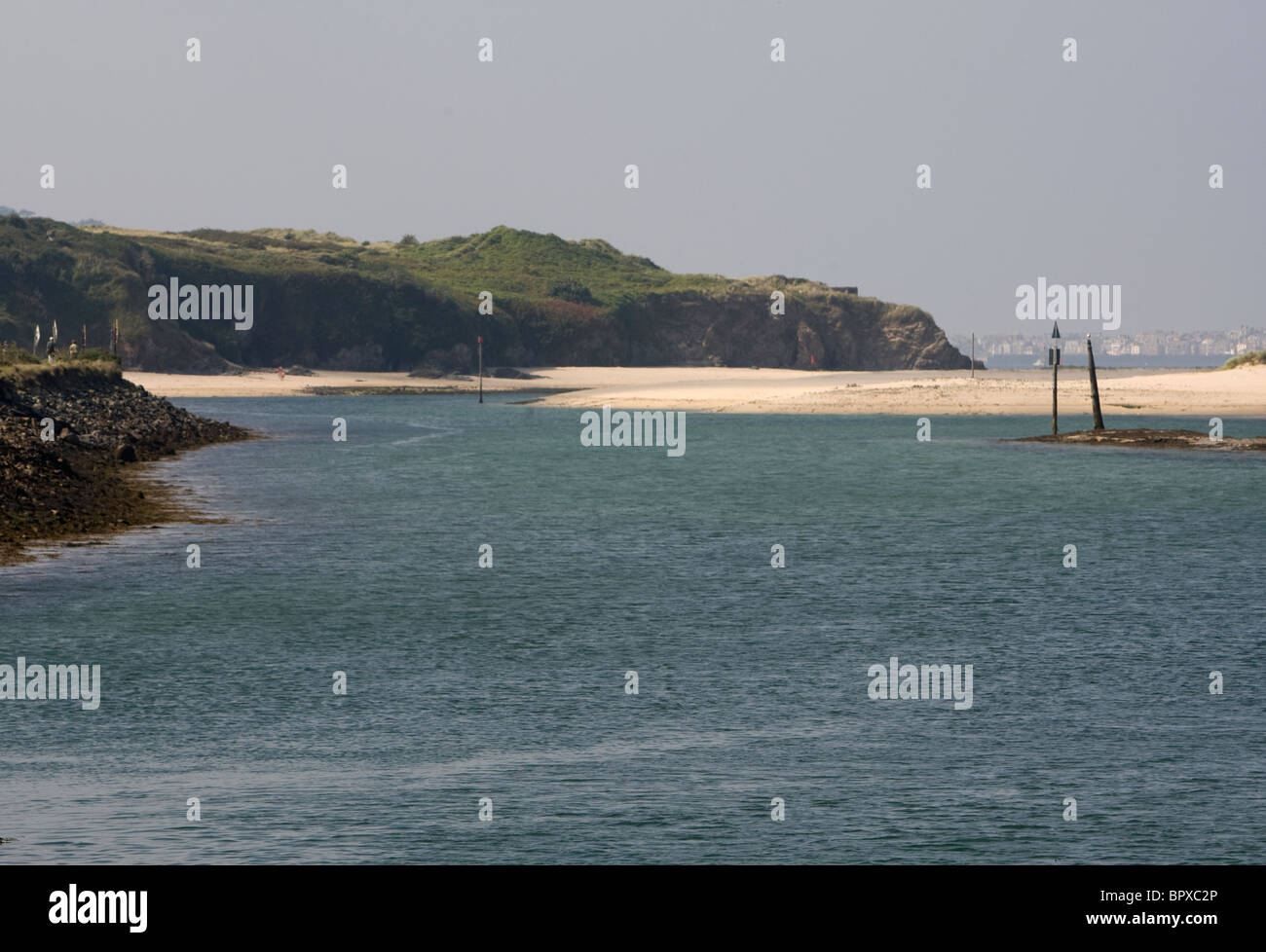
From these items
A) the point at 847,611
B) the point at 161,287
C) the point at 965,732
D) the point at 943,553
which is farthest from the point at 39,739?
the point at 161,287

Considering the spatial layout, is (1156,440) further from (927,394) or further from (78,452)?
(927,394)

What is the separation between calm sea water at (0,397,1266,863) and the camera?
606 inches

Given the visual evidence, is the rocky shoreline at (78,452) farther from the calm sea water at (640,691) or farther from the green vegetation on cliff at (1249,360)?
the green vegetation on cliff at (1249,360)

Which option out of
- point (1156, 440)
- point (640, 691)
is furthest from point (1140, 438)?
point (640, 691)

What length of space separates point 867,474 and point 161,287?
144739 mm

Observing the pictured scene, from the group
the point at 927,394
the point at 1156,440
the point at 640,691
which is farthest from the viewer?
the point at 927,394

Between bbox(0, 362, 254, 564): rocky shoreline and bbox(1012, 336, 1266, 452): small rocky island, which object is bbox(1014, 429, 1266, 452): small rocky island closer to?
bbox(1012, 336, 1266, 452): small rocky island

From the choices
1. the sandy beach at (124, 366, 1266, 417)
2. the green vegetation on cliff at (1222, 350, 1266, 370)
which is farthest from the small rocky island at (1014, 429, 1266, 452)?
the green vegetation on cliff at (1222, 350, 1266, 370)

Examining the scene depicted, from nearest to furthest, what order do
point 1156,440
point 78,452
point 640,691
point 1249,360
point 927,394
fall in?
point 640,691, point 78,452, point 1156,440, point 927,394, point 1249,360

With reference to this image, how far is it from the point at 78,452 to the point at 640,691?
1526 inches

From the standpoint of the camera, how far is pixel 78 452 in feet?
183

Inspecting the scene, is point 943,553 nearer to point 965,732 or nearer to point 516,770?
point 965,732

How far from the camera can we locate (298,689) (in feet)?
71.5

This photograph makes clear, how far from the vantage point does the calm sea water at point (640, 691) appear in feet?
50.5
